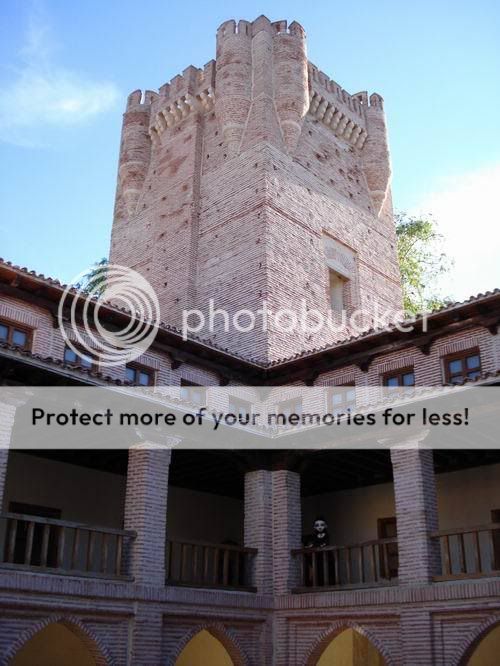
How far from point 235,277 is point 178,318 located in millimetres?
2094

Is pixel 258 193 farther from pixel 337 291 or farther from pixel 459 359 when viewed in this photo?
pixel 459 359

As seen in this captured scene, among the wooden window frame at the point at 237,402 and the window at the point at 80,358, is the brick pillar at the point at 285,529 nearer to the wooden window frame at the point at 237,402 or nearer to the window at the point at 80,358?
the wooden window frame at the point at 237,402

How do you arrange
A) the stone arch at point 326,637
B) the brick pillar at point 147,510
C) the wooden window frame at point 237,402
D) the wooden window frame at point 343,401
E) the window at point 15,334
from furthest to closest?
the wooden window frame at point 237,402
the wooden window frame at point 343,401
the window at point 15,334
the stone arch at point 326,637
the brick pillar at point 147,510

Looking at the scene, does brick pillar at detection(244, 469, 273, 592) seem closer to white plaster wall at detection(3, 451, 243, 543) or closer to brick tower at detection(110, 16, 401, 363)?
white plaster wall at detection(3, 451, 243, 543)

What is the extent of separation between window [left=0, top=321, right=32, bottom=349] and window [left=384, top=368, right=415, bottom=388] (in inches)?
301

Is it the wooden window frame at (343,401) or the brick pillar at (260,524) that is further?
the wooden window frame at (343,401)

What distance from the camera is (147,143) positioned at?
25641 mm

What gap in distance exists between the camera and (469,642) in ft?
37.0

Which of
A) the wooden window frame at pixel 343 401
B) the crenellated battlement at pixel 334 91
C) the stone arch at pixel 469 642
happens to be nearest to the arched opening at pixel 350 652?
the wooden window frame at pixel 343 401

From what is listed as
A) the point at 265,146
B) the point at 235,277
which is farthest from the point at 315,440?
the point at 265,146

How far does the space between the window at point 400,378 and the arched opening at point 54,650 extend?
8.19m

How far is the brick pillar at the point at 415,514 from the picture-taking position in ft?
39.9

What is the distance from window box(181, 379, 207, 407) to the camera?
16.7 m

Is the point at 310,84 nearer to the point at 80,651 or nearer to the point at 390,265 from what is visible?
the point at 390,265
